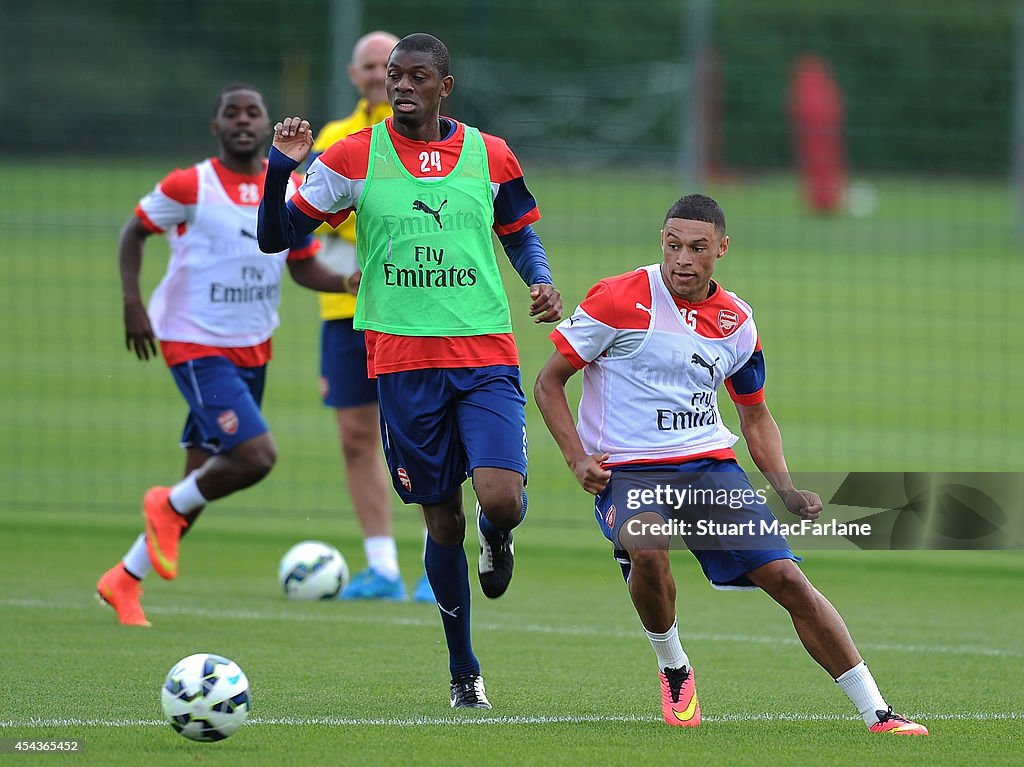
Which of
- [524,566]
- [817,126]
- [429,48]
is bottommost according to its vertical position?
[524,566]

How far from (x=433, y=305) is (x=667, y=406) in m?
0.98

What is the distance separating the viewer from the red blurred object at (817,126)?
81.9 ft

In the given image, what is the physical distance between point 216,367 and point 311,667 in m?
2.04

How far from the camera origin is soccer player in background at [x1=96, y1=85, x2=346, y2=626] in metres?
8.67

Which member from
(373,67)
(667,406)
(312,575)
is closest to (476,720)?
(667,406)

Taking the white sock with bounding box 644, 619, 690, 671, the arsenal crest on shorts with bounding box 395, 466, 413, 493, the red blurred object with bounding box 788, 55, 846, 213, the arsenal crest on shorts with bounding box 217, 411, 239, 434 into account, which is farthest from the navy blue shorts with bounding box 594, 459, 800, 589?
the red blurred object with bounding box 788, 55, 846, 213

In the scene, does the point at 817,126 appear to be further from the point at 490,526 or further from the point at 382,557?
the point at 490,526

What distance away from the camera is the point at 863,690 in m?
6.09

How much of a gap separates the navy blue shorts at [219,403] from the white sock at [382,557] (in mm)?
1103

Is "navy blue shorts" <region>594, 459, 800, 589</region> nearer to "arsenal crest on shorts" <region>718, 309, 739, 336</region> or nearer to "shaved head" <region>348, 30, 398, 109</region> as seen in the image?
"arsenal crest on shorts" <region>718, 309, 739, 336</region>

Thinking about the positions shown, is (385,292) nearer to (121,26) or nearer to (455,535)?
(455,535)

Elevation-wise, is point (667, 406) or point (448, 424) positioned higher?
point (667, 406)

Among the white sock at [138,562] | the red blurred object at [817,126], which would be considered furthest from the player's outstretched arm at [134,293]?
the red blurred object at [817,126]

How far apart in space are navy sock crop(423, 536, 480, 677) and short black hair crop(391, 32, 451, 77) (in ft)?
6.10
